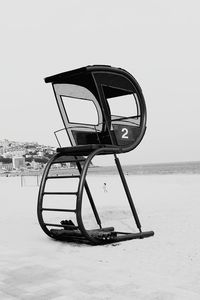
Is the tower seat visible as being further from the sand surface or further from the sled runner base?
the sand surface

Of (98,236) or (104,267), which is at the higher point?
(104,267)

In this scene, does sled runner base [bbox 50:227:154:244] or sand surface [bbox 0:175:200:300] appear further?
sled runner base [bbox 50:227:154:244]

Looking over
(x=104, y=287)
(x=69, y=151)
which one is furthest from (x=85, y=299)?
(x=69, y=151)

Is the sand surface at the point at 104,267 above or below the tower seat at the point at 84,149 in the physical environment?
below

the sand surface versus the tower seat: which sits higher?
the tower seat

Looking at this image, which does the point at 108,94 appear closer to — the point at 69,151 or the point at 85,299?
the point at 69,151

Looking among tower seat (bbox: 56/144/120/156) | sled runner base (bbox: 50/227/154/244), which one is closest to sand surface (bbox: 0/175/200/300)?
sled runner base (bbox: 50/227/154/244)

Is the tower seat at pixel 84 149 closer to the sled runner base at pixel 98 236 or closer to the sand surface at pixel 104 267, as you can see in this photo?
the sled runner base at pixel 98 236

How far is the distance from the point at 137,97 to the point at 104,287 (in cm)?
437

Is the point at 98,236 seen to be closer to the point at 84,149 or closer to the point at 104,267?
the point at 84,149

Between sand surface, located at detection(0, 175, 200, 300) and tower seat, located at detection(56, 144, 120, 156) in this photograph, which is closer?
sand surface, located at detection(0, 175, 200, 300)

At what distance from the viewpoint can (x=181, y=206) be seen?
14.5 m

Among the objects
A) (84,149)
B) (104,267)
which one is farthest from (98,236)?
(104,267)

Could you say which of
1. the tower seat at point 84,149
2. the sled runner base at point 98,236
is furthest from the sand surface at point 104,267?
the tower seat at point 84,149
